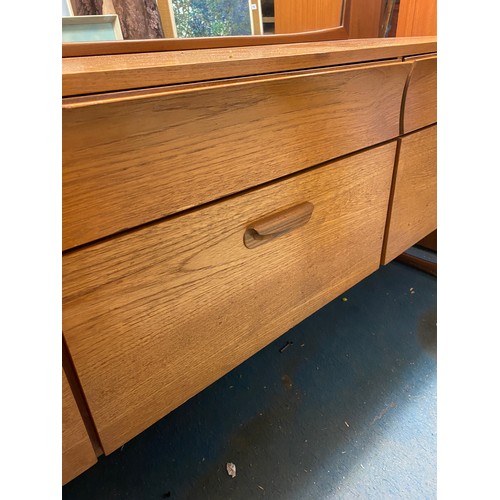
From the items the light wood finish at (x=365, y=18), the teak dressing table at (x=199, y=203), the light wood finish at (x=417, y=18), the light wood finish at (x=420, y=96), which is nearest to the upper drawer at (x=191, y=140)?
the teak dressing table at (x=199, y=203)

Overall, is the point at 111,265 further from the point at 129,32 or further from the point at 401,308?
the point at 401,308

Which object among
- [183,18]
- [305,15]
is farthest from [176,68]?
[305,15]

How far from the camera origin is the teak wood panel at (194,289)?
347 millimetres

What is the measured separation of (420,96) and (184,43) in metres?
0.39

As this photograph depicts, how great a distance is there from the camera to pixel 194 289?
Answer: 410 millimetres

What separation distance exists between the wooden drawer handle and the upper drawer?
50 millimetres

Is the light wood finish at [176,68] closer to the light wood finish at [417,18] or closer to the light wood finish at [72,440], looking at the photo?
the light wood finish at [72,440]

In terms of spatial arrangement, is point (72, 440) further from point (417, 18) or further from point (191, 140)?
point (417, 18)

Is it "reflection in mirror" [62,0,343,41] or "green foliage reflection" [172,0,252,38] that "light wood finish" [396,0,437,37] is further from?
"green foliage reflection" [172,0,252,38]

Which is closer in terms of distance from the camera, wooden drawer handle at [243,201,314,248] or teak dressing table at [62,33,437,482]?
teak dressing table at [62,33,437,482]

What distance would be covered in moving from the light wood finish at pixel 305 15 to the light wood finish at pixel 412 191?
33 cm

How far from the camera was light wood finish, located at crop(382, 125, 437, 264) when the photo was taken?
2.09 ft

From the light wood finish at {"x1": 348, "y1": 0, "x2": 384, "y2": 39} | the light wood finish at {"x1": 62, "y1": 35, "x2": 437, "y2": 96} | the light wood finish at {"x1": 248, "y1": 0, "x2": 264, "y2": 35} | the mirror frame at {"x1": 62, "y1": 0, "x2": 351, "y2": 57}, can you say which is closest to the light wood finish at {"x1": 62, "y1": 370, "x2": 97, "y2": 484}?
the light wood finish at {"x1": 62, "y1": 35, "x2": 437, "y2": 96}
